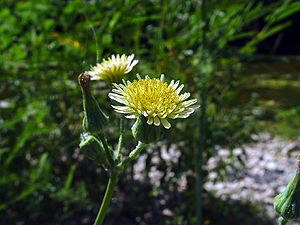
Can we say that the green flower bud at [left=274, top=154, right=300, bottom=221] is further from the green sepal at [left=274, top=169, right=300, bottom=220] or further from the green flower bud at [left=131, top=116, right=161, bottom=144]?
the green flower bud at [left=131, top=116, right=161, bottom=144]

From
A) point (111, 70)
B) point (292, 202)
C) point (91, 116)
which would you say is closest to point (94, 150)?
point (91, 116)

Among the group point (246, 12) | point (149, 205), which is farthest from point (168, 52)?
point (149, 205)

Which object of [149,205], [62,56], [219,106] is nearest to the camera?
[219,106]

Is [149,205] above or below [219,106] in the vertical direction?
below

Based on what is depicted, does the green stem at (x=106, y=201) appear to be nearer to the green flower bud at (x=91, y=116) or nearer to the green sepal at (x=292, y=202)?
the green flower bud at (x=91, y=116)

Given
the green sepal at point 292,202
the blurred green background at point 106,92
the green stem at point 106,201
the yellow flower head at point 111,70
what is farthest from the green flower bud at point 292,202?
the blurred green background at point 106,92

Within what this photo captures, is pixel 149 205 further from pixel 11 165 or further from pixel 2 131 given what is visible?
pixel 2 131
